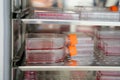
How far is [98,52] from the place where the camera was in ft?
5.41

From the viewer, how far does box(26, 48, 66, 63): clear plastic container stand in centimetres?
142

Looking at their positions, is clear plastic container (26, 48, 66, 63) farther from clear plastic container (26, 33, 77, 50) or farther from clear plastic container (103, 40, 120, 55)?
clear plastic container (103, 40, 120, 55)

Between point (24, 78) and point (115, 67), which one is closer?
point (115, 67)

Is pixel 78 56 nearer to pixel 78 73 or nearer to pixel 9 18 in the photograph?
pixel 78 73

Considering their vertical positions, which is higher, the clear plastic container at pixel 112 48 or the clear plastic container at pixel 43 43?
the clear plastic container at pixel 43 43

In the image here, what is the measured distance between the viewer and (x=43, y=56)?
56.4 inches

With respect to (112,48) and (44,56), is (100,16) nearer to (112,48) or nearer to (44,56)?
(112,48)

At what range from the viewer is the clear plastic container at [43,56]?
1.42 m

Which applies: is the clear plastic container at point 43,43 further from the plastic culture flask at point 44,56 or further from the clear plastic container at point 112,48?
the clear plastic container at point 112,48

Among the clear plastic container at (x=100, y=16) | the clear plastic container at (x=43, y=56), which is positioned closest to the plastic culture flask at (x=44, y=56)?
the clear plastic container at (x=43, y=56)

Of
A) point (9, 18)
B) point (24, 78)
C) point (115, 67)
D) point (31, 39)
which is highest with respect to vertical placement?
point (9, 18)

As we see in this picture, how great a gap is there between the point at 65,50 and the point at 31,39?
273 millimetres

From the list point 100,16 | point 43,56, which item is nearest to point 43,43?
point 43,56

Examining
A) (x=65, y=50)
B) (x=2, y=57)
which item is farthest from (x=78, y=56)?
(x=2, y=57)
